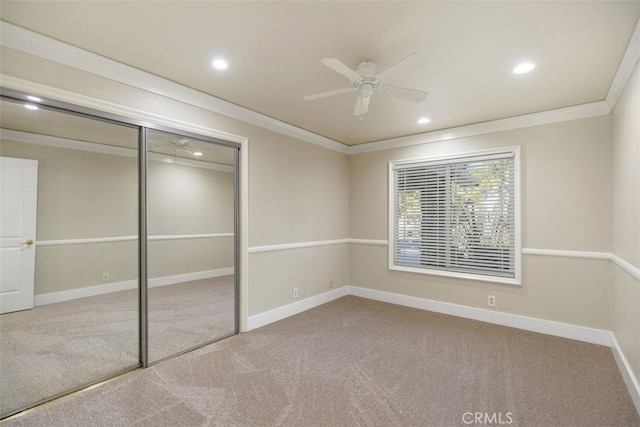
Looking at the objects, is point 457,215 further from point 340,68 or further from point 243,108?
point 243,108

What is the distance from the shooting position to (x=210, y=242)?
3531 millimetres

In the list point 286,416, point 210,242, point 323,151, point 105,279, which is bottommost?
point 286,416

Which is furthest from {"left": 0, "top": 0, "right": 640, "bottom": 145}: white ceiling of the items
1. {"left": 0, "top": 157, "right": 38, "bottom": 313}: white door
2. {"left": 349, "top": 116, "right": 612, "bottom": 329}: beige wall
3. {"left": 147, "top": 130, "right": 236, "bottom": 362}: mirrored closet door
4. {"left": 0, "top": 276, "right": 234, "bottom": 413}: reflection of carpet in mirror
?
{"left": 0, "top": 276, "right": 234, "bottom": 413}: reflection of carpet in mirror

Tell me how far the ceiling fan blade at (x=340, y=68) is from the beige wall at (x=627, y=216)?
1.94 meters

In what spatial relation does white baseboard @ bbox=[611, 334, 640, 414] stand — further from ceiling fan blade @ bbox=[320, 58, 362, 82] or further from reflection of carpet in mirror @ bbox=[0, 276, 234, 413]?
reflection of carpet in mirror @ bbox=[0, 276, 234, 413]

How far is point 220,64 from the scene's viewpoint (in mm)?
2459

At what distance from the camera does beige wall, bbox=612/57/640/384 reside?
2.16 meters

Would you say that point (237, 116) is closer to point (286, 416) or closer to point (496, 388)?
point (286, 416)

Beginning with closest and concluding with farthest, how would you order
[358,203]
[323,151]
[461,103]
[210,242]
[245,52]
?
1. [245,52]
2. [461,103]
3. [210,242]
4. [323,151]
5. [358,203]

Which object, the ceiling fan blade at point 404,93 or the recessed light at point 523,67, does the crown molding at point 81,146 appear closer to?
the ceiling fan blade at point 404,93

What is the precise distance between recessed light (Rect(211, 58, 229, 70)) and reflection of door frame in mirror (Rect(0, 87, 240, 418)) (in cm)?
79

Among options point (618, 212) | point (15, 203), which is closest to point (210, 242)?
point (15, 203)

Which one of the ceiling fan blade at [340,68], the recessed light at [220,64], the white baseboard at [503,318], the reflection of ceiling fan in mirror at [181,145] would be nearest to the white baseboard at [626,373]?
the white baseboard at [503,318]

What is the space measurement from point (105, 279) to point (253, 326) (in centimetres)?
171
